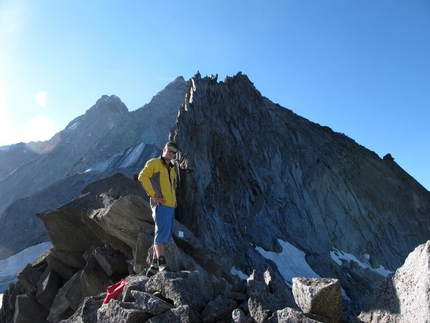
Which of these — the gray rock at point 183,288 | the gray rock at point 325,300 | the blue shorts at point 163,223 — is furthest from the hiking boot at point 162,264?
the gray rock at point 325,300

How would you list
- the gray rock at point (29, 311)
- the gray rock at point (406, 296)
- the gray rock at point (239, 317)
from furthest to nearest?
the gray rock at point (29, 311)
the gray rock at point (239, 317)
the gray rock at point (406, 296)

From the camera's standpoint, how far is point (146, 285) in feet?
18.6

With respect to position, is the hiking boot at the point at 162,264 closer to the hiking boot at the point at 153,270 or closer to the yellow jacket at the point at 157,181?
the hiking boot at the point at 153,270

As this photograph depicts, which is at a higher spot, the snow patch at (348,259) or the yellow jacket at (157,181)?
the yellow jacket at (157,181)

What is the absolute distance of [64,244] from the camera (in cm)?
1169

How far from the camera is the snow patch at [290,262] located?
2495 cm

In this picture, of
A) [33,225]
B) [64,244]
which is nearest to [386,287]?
[64,244]

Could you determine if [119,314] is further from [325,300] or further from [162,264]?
[325,300]

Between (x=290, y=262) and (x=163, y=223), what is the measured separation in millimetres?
21751

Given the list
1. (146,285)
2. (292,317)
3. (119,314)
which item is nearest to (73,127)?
(146,285)

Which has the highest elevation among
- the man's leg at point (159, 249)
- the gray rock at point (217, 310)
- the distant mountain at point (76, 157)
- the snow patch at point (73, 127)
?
the snow patch at point (73, 127)

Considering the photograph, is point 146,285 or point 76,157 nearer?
point 146,285

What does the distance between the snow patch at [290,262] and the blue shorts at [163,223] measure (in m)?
18.7

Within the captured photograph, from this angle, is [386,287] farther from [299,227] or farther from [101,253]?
[299,227]
